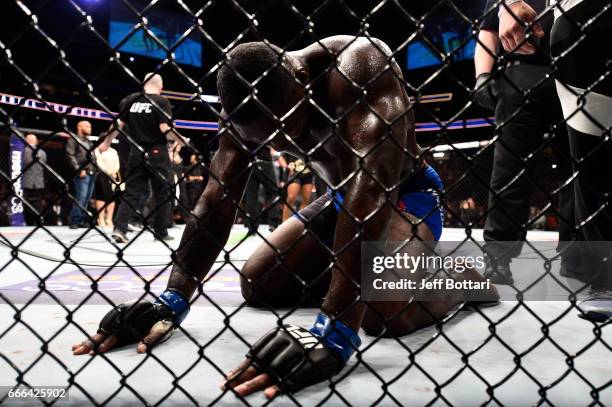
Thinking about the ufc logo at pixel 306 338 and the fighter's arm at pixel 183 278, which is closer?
the ufc logo at pixel 306 338

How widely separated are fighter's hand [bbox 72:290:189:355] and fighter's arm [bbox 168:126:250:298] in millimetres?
58

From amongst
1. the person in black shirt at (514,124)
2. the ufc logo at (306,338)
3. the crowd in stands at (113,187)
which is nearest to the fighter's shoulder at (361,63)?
the ufc logo at (306,338)

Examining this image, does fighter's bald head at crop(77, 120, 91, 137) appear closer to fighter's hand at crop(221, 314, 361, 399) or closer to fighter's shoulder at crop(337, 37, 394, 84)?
fighter's shoulder at crop(337, 37, 394, 84)

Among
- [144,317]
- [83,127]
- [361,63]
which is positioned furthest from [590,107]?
[83,127]

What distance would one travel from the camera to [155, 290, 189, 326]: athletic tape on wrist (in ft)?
4.16

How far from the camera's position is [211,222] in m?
1.42

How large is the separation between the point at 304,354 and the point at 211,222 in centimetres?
62

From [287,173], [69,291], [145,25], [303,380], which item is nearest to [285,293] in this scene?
[303,380]

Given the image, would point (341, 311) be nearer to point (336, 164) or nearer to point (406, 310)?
point (406, 310)

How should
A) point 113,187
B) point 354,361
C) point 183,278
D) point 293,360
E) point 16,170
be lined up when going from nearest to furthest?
point 293,360 < point 354,361 < point 183,278 < point 113,187 < point 16,170

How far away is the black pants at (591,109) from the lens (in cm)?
140

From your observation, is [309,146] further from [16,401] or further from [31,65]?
[31,65]

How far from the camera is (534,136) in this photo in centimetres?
226

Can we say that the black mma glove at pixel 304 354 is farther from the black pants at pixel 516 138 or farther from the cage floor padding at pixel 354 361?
the black pants at pixel 516 138
